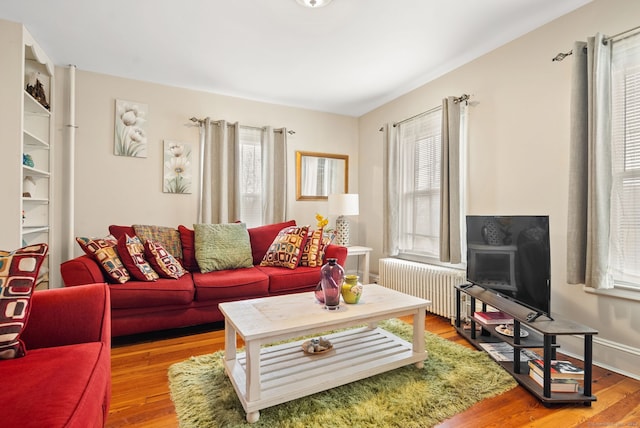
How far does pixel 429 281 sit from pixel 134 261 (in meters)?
2.68

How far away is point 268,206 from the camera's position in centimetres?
400

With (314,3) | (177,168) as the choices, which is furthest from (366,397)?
(177,168)

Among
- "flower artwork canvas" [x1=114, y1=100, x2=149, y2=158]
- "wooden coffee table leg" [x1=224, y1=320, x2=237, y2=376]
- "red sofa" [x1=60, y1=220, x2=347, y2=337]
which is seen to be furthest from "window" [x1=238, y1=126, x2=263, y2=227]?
"wooden coffee table leg" [x1=224, y1=320, x2=237, y2=376]

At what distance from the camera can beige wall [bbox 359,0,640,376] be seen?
2.05 meters

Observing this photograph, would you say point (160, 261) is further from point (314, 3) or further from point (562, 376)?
point (562, 376)

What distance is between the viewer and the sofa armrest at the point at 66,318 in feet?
4.54

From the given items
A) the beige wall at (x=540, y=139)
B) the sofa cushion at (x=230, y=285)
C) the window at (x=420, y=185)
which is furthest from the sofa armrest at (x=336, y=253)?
the beige wall at (x=540, y=139)

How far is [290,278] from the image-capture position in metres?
3.04

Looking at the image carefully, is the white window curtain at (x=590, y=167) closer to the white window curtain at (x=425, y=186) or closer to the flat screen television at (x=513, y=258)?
the flat screen television at (x=513, y=258)

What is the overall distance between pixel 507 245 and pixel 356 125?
3.09 metres

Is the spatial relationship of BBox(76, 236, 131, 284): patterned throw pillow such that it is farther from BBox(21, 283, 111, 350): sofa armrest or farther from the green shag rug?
BBox(21, 283, 111, 350): sofa armrest

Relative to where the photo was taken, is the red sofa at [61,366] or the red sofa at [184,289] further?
the red sofa at [184,289]

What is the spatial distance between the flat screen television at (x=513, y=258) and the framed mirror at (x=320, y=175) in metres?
2.27

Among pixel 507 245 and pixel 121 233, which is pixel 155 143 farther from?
pixel 507 245
